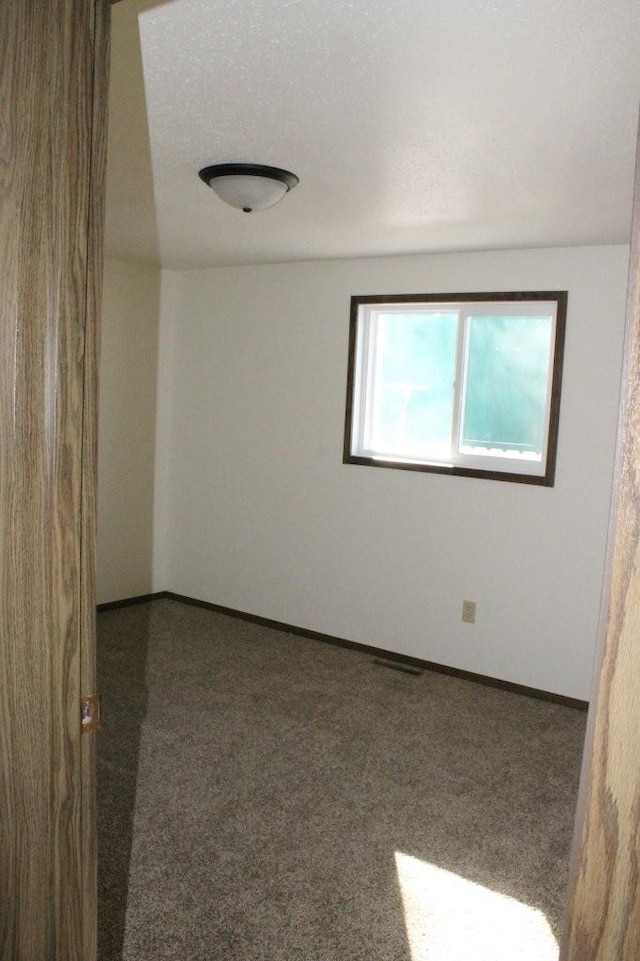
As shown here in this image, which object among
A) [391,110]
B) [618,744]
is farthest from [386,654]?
[618,744]

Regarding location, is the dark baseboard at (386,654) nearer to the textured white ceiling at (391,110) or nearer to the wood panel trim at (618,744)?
the textured white ceiling at (391,110)

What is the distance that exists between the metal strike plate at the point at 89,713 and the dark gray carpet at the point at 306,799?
1.27 m

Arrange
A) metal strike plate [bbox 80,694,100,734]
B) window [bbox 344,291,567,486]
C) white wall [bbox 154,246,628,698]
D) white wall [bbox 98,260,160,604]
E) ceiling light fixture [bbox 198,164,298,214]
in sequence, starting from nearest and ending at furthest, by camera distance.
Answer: metal strike plate [bbox 80,694,100,734], ceiling light fixture [bbox 198,164,298,214], white wall [bbox 154,246,628,698], window [bbox 344,291,567,486], white wall [bbox 98,260,160,604]

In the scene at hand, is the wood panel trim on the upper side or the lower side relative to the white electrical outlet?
upper

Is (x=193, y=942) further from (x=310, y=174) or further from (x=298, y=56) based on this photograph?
(x=310, y=174)

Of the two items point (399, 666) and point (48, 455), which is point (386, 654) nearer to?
point (399, 666)

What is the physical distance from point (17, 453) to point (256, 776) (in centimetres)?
236

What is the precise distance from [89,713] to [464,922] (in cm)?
168

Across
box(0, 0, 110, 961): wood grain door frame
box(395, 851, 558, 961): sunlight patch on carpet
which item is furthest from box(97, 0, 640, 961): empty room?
box(0, 0, 110, 961): wood grain door frame

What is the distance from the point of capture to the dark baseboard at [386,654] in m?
4.06

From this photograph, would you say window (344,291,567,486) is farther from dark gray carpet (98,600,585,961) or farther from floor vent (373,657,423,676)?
dark gray carpet (98,600,585,961)

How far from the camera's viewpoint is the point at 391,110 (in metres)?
2.18

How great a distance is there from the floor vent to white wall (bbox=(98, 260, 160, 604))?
1931 mm

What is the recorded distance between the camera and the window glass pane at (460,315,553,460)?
4.07 m
